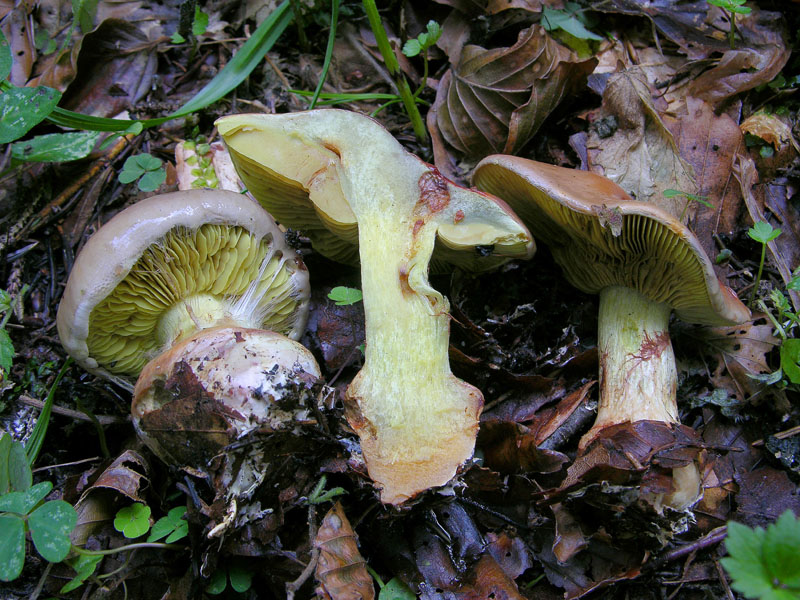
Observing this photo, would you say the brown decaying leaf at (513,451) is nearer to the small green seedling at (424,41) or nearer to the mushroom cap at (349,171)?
the mushroom cap at (349,171)

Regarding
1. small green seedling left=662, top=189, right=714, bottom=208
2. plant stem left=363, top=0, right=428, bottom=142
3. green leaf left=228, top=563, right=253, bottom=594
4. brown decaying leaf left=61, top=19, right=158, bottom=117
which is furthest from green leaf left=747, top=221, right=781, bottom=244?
brown decaying leaf left=61, top=19, right=158, bottom=117

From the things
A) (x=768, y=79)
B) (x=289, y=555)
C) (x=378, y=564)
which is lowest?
(x=378, y=564)

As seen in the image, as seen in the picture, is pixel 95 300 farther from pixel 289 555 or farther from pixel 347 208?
pixel 289 555

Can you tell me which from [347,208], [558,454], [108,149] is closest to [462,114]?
[347,208]

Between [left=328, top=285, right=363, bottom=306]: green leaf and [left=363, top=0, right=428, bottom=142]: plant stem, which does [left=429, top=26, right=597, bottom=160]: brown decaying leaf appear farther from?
[left=328, top=285, right=363, bottom=306]: green leaf

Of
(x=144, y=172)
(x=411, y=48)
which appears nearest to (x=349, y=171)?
(x=411, y=48)

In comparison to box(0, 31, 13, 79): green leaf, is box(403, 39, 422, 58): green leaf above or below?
below
